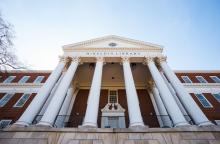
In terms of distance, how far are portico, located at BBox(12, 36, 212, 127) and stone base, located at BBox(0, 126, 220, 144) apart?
3.07 ft

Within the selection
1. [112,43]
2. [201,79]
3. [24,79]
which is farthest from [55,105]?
[201,79]

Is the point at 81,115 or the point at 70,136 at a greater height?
the point at 81,115

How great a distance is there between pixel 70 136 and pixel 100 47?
13086 mm

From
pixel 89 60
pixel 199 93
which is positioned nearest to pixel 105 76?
pixel 89 60

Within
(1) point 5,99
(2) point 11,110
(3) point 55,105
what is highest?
(1) point 5,99

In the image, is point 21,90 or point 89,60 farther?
point 21,90

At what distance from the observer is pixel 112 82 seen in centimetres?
2617

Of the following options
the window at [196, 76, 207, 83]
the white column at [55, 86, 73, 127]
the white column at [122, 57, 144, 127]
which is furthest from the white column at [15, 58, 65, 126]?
the window at [196, 76, 207, 83]

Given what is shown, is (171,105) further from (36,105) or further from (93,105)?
(36,105)

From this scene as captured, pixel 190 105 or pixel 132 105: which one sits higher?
pixel 190 105

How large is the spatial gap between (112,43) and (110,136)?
14.5 metres

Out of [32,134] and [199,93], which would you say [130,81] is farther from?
[199,93]

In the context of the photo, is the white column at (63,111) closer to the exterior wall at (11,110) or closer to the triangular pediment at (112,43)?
Result: the exterior wall at (11,110)

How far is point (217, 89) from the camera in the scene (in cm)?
2503
